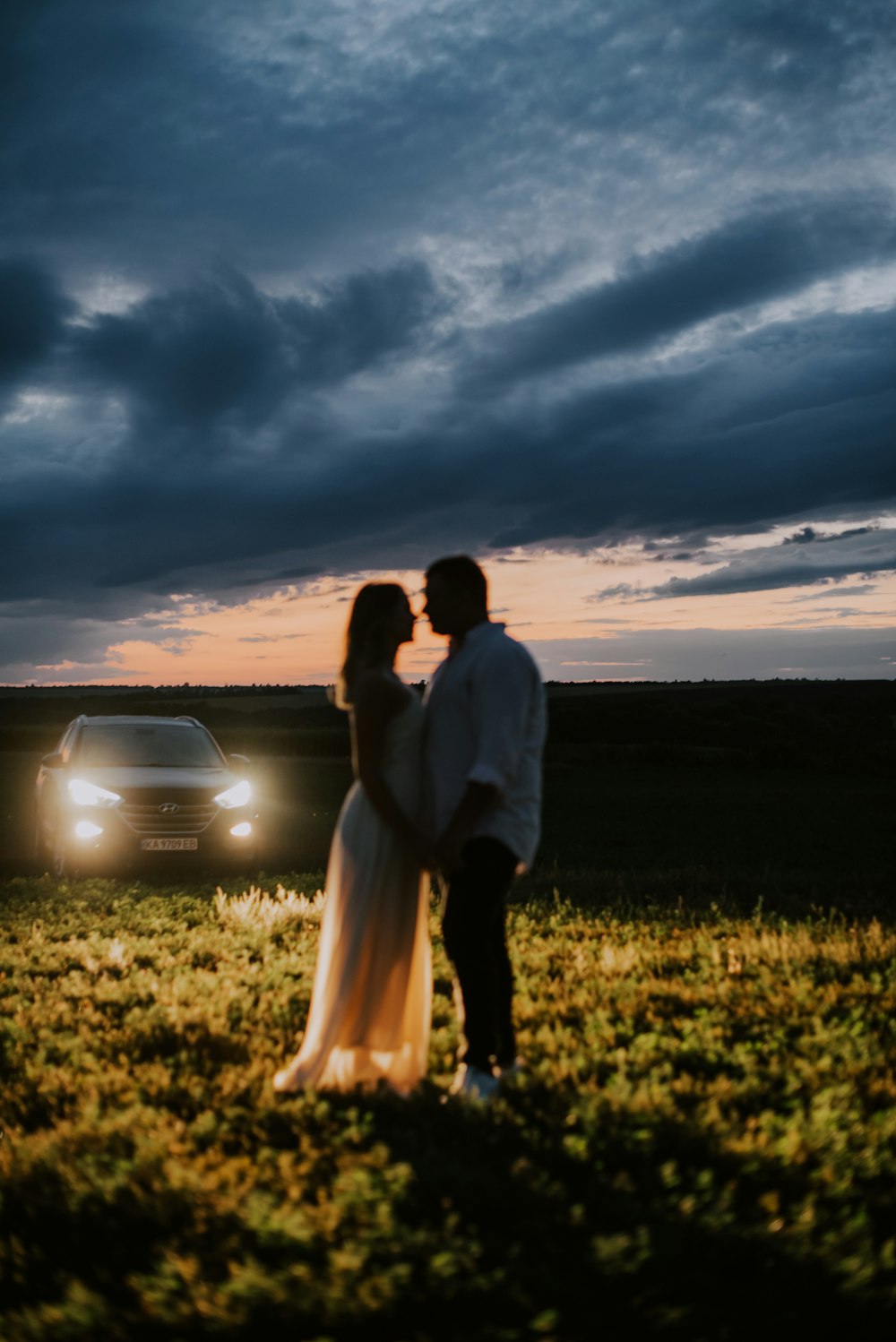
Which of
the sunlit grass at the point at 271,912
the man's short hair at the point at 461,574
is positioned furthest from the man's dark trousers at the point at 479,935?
the sunlit grass at the point at 271,912

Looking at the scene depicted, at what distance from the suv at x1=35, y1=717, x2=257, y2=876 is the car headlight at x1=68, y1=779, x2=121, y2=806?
12 millimetres

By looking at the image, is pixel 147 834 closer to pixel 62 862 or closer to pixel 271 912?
pixel 62 862

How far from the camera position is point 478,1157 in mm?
3865

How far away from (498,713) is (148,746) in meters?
11.7

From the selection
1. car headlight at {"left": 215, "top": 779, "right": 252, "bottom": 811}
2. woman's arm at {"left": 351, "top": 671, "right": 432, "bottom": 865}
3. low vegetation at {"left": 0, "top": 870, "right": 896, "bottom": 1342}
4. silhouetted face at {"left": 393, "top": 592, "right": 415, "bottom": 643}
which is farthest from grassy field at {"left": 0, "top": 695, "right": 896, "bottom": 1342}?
car headlight at {"left": 215, "top": 779, "right": 252, "bottom": 811}

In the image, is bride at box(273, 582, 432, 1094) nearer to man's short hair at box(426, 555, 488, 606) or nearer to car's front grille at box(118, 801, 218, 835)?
man's short hair at box(426, 555, 488, 606)

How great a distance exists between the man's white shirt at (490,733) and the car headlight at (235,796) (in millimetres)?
9931

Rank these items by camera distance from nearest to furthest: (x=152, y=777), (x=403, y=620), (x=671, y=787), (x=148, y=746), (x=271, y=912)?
(x=403, y=620)
(x=271, y=912)
(x=152, y=777)
(x=148, y=746)
(x=671, y=787)

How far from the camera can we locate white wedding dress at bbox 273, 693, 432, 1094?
4.41 metres

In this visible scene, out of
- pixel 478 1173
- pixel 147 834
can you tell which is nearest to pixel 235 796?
pixel 147 834

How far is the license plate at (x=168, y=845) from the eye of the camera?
13.4 m

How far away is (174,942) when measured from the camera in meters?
8.70

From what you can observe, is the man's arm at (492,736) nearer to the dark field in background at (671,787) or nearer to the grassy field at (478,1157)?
the grassy field at (478,1157)

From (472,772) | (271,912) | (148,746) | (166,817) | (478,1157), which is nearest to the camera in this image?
(478,1157)
